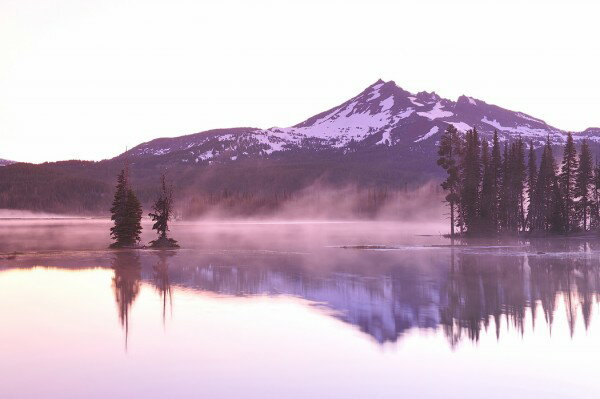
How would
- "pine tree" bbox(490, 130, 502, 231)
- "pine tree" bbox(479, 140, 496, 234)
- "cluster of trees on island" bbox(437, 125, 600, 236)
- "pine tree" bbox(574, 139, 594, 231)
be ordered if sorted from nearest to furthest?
"cluster of trees on island" bbox(437, 125, 600, 236), "pine tree" bbox(479, 140, 496, 234), "pine tree" bbox(574, 139, 594, 231), "pine tree" bbox(490, 130, 502, 231)

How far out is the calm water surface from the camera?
53.8 ft

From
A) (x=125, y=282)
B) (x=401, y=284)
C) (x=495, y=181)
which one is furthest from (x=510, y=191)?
(x=125, y=282)

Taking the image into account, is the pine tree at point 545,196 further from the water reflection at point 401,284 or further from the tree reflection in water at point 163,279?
the tree reflection in water at point 163,279

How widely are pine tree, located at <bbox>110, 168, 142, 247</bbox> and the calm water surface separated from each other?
2036cm

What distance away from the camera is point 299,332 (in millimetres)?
23031

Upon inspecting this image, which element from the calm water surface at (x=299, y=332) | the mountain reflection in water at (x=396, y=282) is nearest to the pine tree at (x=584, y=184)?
the mountain reflection in water at (x=396, y=282)

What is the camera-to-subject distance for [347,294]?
32.1 metres

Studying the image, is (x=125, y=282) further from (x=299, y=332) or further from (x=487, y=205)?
(x=487, y=205)

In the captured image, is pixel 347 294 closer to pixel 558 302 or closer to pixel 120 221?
pixel 558 302

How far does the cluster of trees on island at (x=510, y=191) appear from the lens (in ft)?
286

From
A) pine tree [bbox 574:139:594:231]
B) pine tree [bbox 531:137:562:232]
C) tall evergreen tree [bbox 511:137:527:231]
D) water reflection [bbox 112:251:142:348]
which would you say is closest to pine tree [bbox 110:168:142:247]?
water reflection [bbox 112:251:142:348]

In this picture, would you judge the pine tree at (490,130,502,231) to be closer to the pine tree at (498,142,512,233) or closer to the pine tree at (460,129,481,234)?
the pine tree at (498,142,512,233)

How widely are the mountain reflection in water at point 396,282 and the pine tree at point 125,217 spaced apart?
5.19m

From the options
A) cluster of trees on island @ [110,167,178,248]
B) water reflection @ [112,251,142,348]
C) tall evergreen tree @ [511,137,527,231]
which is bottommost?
water reflection @ [112,251,142,348]
